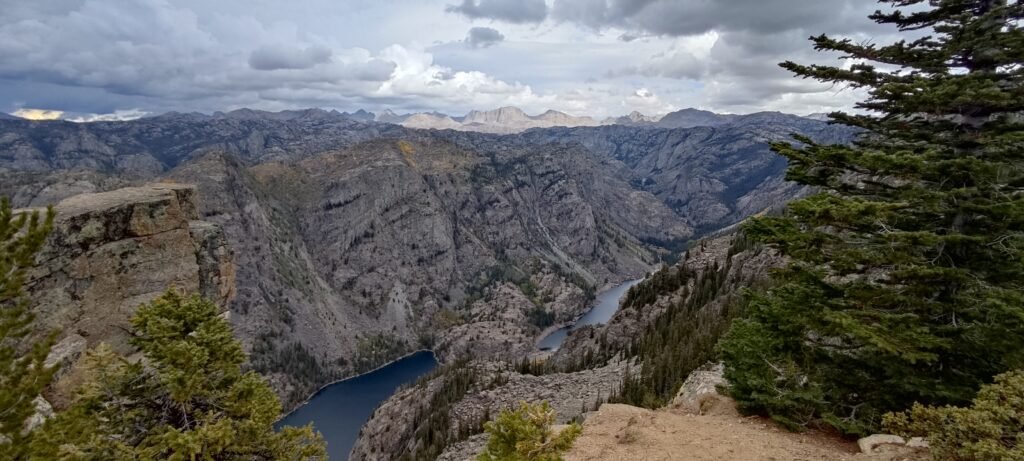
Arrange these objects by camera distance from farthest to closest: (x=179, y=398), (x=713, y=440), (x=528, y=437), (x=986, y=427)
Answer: (x=179, y=398)
(x=713, y=440)
(x=528, y=437)
(x=986, y=427)

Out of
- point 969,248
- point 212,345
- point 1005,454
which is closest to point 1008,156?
point 969,248

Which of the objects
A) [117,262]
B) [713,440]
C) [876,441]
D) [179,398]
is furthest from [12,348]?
[117,262]

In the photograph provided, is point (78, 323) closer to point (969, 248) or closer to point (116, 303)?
point (116, 303)

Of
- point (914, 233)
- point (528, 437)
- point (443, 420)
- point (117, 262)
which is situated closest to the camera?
point (528, 437)

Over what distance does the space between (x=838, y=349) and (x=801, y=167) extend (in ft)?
22.7

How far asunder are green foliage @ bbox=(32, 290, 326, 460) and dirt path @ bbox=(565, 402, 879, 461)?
43.8 ft

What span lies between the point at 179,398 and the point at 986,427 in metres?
24.5

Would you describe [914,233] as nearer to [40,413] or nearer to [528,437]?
[528,437]

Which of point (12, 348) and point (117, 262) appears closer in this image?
point (12, 348)

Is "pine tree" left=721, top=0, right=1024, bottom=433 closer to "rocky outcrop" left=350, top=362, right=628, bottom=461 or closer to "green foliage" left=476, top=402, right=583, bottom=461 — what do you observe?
"green foliage" left=476, top=402, right=583, bottom=461

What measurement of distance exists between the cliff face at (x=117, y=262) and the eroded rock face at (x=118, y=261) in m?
0.07

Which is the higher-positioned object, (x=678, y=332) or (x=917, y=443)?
(x=917, y=443)

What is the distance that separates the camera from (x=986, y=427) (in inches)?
434

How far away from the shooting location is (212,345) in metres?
20.7
